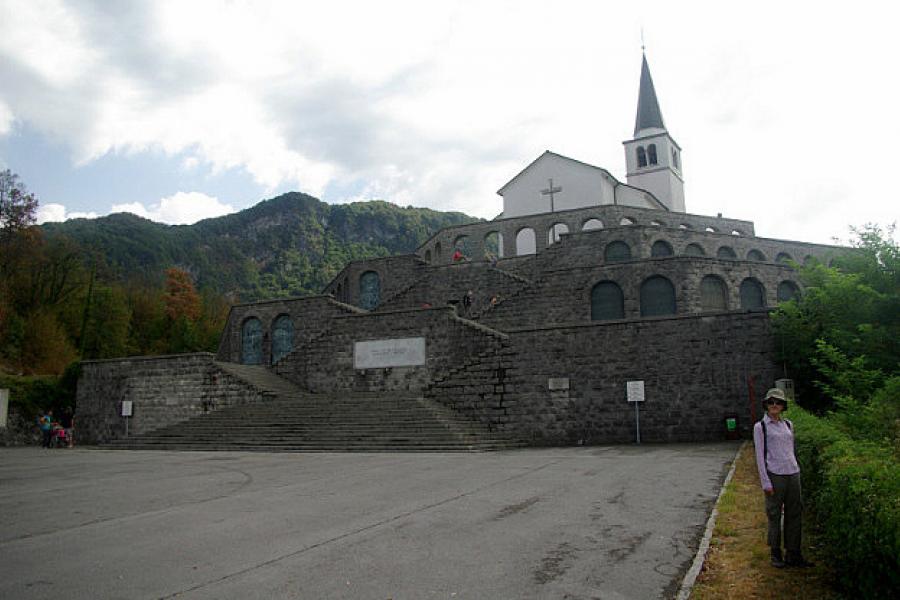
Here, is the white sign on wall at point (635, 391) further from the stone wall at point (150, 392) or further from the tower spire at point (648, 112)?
the tower spire at point (648, 112)

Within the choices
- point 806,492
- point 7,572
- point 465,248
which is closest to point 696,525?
point 806,492

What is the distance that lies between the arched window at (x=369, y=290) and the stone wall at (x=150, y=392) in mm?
12673

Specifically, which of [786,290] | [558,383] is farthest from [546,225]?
[558,383]

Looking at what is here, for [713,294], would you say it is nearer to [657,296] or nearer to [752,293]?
[752,293]

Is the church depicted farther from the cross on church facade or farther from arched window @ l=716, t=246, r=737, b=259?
the cross on church facade

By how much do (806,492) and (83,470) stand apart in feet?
47.5

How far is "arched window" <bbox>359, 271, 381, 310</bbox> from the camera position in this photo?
37.5 m

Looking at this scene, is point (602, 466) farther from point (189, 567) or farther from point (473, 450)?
point (189, 567)

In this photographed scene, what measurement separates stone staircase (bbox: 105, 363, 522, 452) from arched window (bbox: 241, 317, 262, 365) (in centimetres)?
825

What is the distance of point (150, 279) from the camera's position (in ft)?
215

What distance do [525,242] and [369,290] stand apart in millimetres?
10291

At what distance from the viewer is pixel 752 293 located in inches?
1136

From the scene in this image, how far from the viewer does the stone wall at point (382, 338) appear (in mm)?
23688

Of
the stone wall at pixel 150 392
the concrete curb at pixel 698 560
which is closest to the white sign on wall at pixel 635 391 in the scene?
the concrete curb at pixel 698 560
